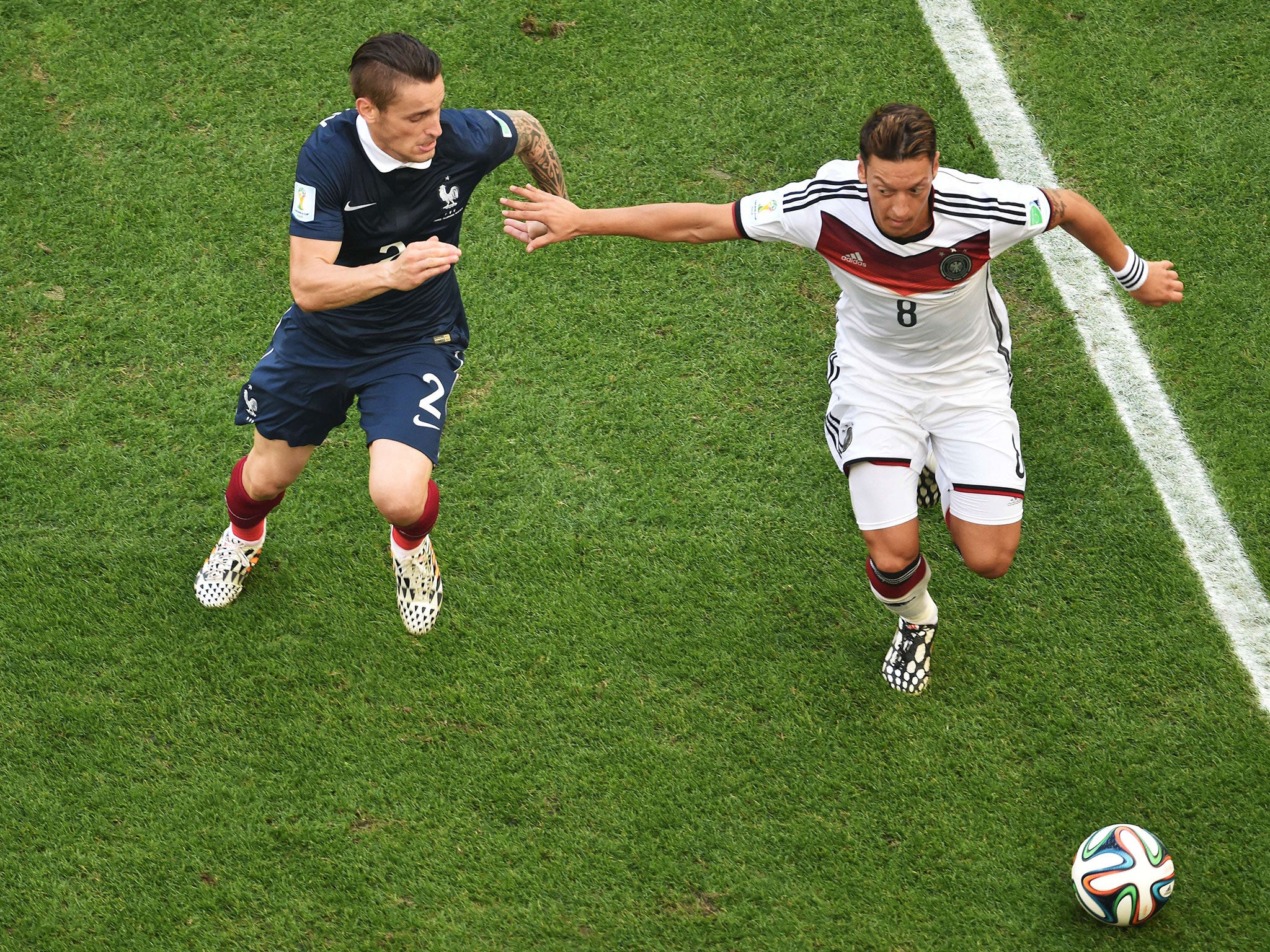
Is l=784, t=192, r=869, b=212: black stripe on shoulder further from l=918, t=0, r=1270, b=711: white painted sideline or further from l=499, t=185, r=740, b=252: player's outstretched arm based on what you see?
l=918, t=0, r=1270, b=711: white painted sideline

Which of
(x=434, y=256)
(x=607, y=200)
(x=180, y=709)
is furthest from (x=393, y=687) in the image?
(x=607, y=200)

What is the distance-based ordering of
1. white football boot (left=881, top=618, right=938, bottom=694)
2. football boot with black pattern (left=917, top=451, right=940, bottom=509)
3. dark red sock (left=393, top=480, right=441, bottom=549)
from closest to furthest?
dark red sock (left=393, top=480, right=441, bottom=549) → white football boot (left=881, top=618, right=938, bottom=694) → football boot with black pattern (left=917, top=451, right=940, bottom=509)

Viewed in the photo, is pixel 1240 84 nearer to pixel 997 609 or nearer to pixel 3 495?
pixel 997 609

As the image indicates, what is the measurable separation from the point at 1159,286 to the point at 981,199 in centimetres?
84

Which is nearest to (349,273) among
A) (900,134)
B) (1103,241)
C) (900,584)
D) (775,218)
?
(775,218)

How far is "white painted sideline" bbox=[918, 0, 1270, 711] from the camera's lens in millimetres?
4934

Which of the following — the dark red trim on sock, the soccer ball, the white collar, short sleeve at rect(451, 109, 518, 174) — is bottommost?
the soccer ball

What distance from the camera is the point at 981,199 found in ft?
13.9

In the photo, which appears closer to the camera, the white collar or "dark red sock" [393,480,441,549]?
the white collar

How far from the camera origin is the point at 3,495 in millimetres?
5434

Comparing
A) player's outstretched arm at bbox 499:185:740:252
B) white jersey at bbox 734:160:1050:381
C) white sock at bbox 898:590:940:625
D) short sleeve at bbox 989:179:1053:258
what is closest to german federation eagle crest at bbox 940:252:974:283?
white jersey at bbox 734:160:1050:381

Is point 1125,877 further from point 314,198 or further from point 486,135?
point 314,198

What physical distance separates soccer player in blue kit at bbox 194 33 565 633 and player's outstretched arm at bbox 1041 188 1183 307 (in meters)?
1.93

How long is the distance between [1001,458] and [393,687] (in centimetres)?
261
